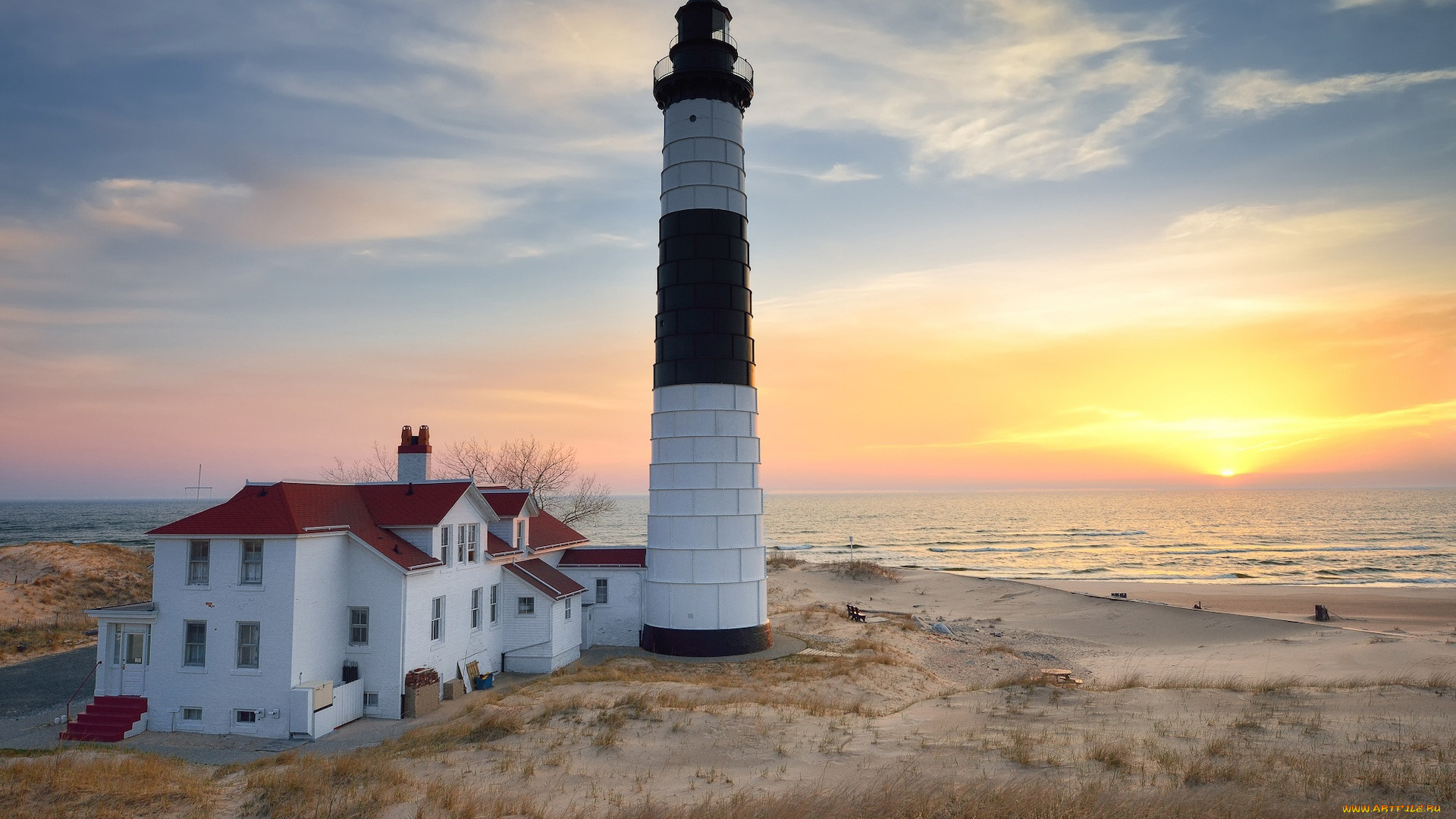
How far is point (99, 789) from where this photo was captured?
39.8 feet

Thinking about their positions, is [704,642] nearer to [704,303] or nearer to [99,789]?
[704,303]

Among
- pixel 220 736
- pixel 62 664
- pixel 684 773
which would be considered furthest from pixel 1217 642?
pixel 62 664

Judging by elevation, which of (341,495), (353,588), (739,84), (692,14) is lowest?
(353,588)

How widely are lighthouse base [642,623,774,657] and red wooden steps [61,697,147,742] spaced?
14.8 metres

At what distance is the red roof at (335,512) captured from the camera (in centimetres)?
1933

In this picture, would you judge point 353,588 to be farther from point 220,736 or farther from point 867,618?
point 867,618

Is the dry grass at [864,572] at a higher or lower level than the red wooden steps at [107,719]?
lower

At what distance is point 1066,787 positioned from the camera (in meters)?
11.0

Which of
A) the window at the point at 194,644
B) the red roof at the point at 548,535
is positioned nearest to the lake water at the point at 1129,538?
the red roof at the point at 548,535

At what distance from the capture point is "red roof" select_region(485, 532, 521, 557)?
25797mm

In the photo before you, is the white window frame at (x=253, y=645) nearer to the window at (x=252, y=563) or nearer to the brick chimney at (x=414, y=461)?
the window at (x=252, y=563)

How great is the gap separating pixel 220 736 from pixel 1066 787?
19162 mm

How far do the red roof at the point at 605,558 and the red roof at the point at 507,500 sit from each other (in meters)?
3.40

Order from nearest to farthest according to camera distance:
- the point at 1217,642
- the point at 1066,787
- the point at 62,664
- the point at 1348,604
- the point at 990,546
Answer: the point at 1066,787 → the point at 62,664 → the point at 1217,642 → the point at 1348,604 → the point at 990,546
